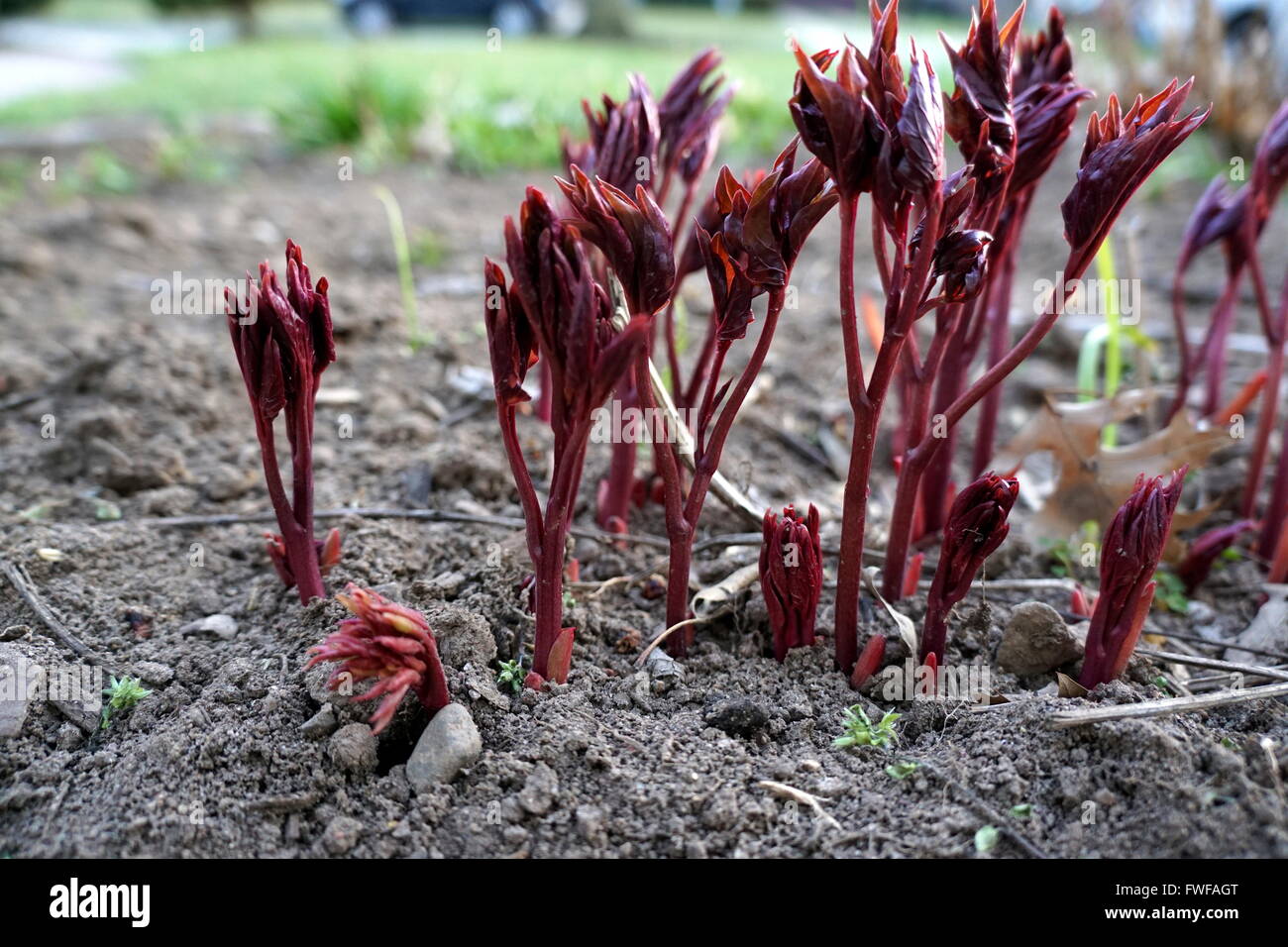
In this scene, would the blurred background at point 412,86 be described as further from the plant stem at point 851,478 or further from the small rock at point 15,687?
the small rock at point 15,687

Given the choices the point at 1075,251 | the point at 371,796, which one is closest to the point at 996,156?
the point at 1075,251

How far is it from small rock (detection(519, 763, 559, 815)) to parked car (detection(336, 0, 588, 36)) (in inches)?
641

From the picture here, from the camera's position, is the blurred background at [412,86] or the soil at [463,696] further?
the blurred background at [412,86]

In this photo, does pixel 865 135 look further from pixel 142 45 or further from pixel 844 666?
pixel 142 45

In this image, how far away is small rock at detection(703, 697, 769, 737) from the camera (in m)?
1.87

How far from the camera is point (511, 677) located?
6.30ft

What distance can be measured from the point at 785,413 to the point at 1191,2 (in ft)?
15.6

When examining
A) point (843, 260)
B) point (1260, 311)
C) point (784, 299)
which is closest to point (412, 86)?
point (1260, 311)

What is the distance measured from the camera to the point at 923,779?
1.75 meters

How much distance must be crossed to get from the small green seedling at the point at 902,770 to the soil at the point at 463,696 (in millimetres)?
22

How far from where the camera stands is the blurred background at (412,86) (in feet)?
19.2

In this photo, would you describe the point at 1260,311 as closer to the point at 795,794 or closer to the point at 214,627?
the point at 795,794

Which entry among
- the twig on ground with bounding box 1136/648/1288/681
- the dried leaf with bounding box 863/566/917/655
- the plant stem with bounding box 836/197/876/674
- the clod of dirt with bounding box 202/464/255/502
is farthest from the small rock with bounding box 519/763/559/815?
the clod of dirt with bounding box 202/464/255/502

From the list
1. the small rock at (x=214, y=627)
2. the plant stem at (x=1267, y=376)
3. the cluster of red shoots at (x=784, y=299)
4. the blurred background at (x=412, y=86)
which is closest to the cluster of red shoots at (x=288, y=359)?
the cluster of red shoots at (x=784, y=299)
